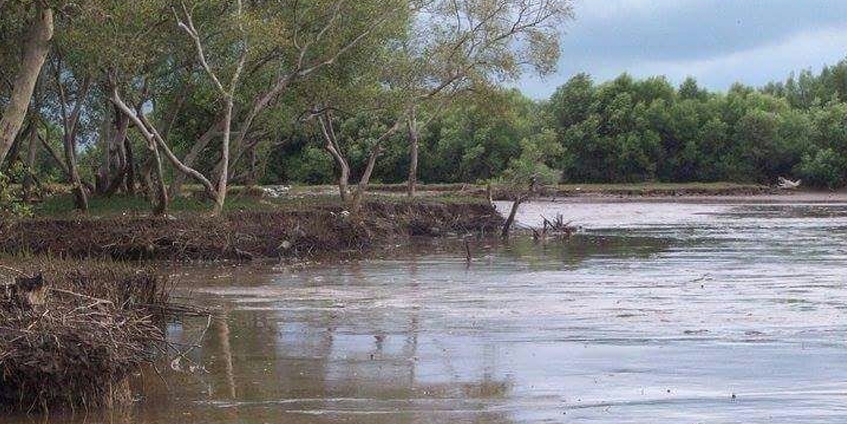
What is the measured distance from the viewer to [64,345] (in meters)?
12.3

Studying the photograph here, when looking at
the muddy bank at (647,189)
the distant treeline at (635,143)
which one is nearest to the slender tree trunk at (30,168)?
the muddy bank at (647,189)

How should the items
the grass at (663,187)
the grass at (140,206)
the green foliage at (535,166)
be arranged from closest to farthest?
1. the grass at (140,206)
2. the green foliage at (535,166)
3. the grass at (663,187)

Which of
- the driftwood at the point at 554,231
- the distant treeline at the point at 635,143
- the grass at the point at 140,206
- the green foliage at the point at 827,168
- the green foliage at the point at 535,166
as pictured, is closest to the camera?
the grass at the point at 140,206

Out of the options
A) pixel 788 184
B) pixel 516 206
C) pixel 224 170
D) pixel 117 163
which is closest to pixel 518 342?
pixel 224 170

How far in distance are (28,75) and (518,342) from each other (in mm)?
9284

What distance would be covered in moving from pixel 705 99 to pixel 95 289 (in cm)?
7935

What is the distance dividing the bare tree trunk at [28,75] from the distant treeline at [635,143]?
2224 inches

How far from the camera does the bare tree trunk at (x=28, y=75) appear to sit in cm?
2102

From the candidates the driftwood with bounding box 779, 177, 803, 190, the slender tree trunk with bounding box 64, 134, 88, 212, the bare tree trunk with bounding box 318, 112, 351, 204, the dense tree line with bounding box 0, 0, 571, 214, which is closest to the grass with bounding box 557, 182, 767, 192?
the driftwood with bounding box 779, 177, 803, 190

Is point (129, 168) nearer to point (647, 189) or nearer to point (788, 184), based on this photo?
point (647, 189)

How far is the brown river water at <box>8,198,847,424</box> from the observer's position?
1328 cm

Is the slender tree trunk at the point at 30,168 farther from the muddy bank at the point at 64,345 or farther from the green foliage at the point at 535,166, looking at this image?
the muddy bank at the point at 64,345

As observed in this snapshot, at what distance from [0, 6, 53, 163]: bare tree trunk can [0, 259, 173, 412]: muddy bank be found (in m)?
7.69

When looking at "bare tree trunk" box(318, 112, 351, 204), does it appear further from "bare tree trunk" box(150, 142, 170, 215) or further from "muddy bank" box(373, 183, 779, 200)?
"muddy bank" box(373, 183, 779, 200)
